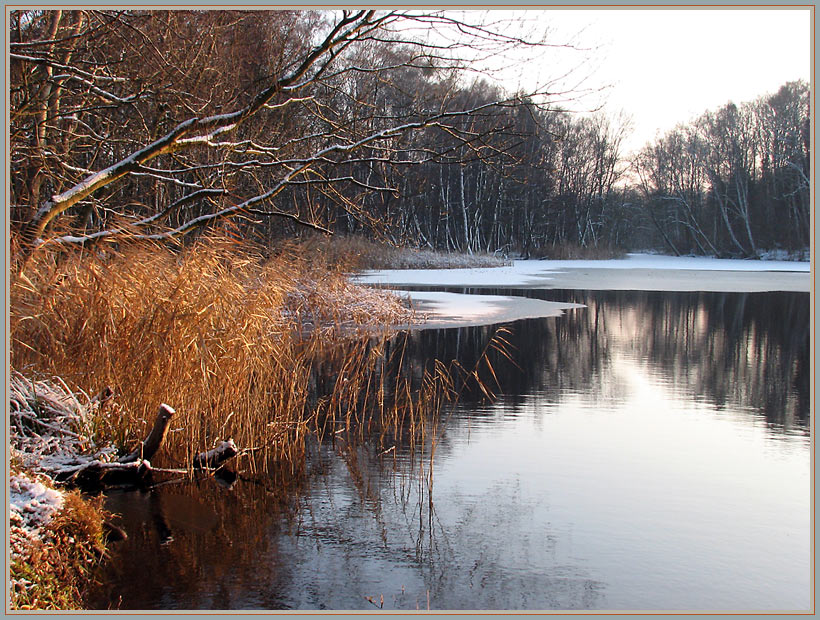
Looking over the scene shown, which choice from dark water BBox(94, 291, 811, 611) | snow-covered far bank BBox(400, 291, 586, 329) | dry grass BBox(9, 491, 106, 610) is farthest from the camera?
snow-covered far bank BBox(400, 291, 586, 329)

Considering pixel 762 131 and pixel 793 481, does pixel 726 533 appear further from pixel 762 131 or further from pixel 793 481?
pixel 762 131

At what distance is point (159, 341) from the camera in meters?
5.61

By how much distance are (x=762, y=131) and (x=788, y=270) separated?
1353cm

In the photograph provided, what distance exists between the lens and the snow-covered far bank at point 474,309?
→ 14.3 meters

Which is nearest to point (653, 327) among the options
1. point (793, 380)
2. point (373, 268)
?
point (793, 380)

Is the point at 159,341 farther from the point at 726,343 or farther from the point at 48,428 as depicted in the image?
the point at 726,343

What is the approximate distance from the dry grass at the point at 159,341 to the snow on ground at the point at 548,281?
7.34m

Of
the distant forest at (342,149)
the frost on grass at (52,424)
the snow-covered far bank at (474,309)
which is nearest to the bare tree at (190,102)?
the distant forest at (342,149)

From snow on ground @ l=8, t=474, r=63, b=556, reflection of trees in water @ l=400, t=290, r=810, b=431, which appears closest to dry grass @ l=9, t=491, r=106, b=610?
snow on ground @ l=8, t=474, r=63, b=556

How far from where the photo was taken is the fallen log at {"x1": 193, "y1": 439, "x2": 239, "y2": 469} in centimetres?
561

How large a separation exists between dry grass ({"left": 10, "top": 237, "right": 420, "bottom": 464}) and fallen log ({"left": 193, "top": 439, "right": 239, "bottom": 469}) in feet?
0.28

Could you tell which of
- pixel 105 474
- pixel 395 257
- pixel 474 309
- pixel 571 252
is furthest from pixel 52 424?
pixel 571 252

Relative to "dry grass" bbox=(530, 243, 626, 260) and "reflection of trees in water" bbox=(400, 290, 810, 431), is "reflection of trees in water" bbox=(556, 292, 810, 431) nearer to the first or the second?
"reflection of trees in water" bbox=(400, 290, 810, 431)

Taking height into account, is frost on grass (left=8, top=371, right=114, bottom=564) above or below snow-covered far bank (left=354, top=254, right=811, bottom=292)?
Answer: below
